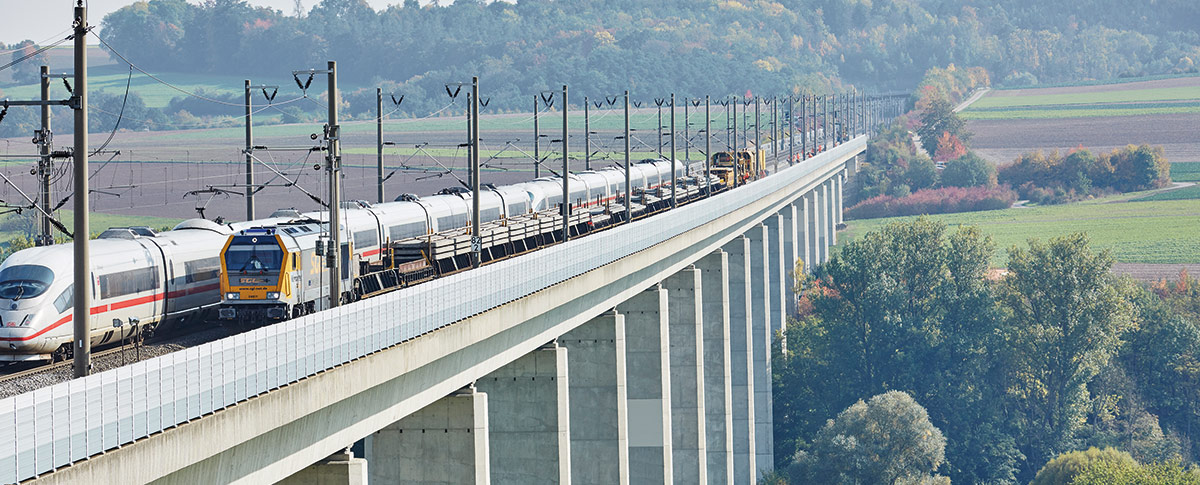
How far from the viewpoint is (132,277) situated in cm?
3625

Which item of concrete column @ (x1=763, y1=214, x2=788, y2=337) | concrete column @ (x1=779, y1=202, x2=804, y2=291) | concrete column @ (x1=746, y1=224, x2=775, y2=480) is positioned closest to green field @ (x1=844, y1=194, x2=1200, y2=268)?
concrete column @ (x1=779, y1=202, x2=804, y2=291)

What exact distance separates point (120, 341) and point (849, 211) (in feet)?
535

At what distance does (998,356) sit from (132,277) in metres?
83.8

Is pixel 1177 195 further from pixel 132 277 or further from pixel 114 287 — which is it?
pixel 114 287

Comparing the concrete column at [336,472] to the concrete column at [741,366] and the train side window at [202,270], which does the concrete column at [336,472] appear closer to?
the train side window at [202,270]

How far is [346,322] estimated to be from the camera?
2833cm

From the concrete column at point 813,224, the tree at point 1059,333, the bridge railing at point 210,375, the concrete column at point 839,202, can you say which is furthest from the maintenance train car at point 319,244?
the concrete column at point 839,202

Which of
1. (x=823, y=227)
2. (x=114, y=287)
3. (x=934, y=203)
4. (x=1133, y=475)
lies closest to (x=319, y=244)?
(x=114, y=287)

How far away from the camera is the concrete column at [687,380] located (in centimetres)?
7231

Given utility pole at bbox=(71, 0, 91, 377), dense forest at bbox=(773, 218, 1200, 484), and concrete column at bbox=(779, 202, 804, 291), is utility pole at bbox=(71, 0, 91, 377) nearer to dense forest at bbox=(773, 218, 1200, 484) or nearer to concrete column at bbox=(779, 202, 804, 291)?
dense forest at bbox=(773, 218, 1200, 484)

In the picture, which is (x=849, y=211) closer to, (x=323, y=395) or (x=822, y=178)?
(x=822, y=178)

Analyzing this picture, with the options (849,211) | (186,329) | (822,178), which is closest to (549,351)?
(186,329)

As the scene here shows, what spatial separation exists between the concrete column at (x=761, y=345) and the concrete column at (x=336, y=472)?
229 ft

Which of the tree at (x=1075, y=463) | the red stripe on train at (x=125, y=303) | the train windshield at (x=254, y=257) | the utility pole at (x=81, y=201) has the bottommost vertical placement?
the tree at (x=1075, y=463)
